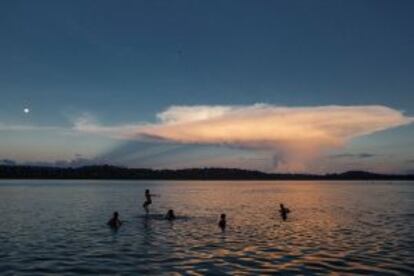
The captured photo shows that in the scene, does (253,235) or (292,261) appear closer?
(292,261)

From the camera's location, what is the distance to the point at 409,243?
37.5 meters

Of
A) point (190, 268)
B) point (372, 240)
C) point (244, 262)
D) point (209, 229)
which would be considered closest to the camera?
point (190, 268)

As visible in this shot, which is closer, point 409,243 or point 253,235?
point 409,243

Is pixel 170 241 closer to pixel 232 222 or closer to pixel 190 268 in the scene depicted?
pixel 190 268

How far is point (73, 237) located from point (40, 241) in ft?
10.4

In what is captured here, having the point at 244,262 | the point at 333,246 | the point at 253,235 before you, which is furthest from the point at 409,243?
the point at 244,262

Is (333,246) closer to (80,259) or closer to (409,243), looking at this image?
(409,243)

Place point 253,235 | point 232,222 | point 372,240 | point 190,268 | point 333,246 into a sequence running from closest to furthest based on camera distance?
1. point 190,268
2. point 333,246
3. point 372,240
4. point 253,235
5. point 232,222

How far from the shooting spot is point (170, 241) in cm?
3753

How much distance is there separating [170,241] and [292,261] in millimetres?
10823

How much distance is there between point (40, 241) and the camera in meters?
A: 37.0

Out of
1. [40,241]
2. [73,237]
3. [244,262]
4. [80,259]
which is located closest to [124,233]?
[73,237]

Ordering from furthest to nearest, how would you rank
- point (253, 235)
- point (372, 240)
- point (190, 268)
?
point (253, 235) < point (372, 240) < point (190, 268)

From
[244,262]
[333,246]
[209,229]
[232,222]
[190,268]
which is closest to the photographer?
[190,268]
